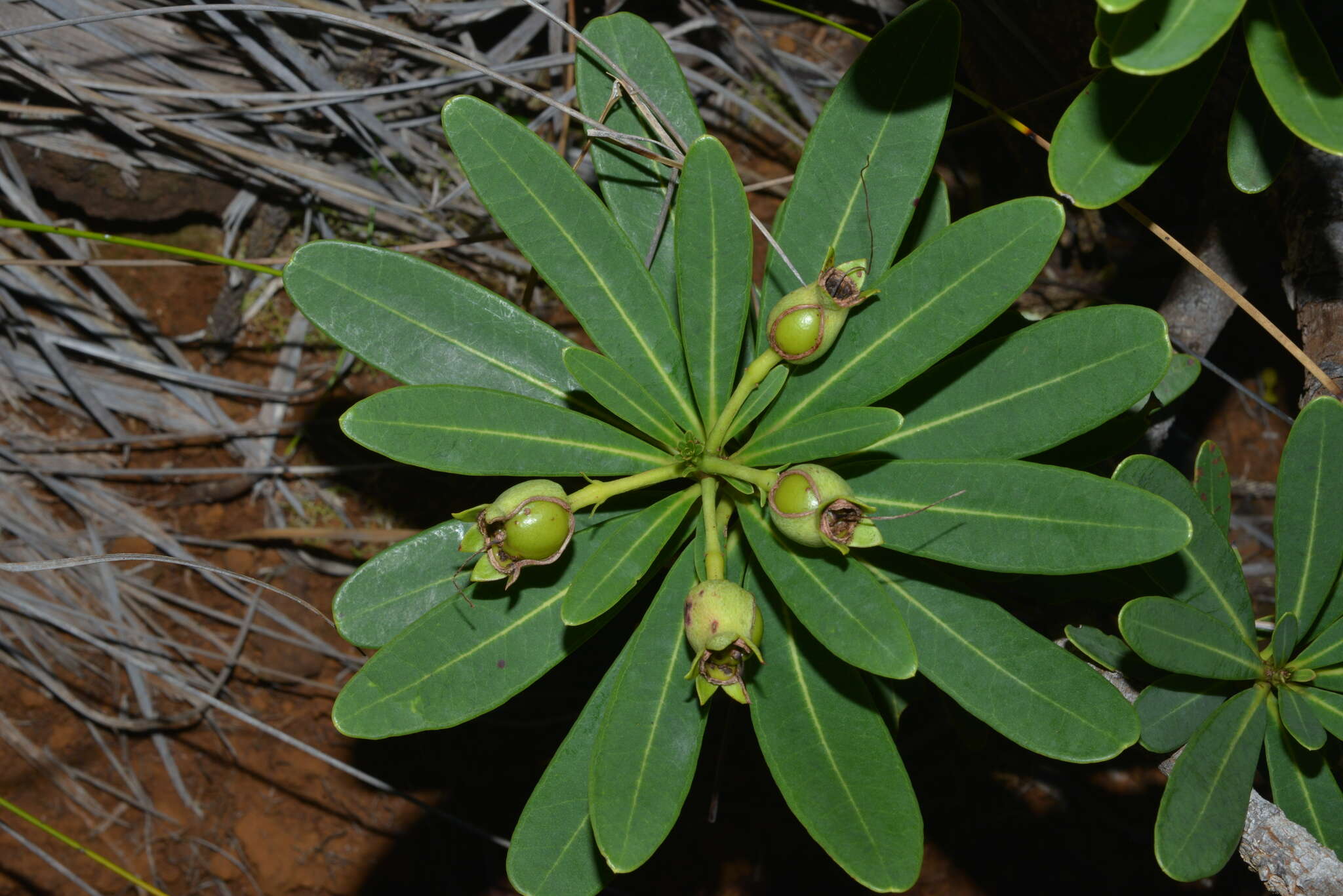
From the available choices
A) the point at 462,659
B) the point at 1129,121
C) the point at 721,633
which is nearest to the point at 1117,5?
the point at 1129,121

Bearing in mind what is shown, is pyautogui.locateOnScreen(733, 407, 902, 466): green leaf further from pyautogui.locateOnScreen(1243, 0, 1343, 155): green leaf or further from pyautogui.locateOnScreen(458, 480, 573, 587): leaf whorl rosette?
pyautogui.locateOnScreen(1243, 0, 1343, 155): green leaf

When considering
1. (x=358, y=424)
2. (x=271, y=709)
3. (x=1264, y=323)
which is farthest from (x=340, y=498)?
(x=1264, y=323)

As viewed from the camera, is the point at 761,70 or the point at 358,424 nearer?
the point at 358,424

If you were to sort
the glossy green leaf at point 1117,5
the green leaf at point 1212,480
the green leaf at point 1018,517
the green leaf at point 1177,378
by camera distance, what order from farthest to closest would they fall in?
the green leaf at point 1177,378, the green leaf at point 1212,480, the green leaf at point 1018,517, the glossy green leaf at point 1117,5

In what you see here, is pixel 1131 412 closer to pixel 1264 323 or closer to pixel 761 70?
pixel 1264 323

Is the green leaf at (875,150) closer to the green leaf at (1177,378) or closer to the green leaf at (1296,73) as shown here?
the green leaf at (1296,73)

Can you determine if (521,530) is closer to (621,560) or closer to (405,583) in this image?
(621,560)

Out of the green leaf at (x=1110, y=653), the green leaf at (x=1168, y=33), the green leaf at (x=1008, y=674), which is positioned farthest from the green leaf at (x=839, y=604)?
A: the green leaf at (x=1168, y=33)

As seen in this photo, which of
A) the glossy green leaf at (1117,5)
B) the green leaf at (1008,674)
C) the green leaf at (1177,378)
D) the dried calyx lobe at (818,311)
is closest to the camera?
the glossy green leaf at (1117,5)
